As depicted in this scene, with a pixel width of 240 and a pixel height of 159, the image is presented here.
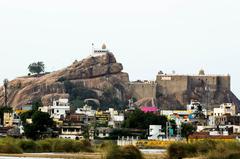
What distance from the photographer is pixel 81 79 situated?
17200cm

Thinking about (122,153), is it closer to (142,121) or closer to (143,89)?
(142,121)

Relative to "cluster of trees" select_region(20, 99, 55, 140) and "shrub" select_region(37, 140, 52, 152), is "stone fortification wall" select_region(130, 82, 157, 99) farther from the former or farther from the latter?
"shrub" select_region(37, 140, 52, 152)

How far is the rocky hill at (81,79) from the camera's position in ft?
549

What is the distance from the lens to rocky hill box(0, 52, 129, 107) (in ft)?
549

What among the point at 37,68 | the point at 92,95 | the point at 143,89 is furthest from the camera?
the point at 37,68

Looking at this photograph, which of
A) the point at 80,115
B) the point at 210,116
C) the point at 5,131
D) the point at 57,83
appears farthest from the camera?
the point at 57,83

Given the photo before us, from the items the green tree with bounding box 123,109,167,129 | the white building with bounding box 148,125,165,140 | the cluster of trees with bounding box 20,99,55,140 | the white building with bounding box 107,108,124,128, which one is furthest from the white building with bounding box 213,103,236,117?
the cluster of trees with bounding box 20,99,55,140

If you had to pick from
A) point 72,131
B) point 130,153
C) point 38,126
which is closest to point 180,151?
point 130,153

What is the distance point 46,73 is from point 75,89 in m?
13.3

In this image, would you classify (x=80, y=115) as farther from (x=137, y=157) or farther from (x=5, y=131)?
(x=137, y=157)

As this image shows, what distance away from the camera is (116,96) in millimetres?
A: 170625

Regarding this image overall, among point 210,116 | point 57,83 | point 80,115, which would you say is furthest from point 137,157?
point 57,83

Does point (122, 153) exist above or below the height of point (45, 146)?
below

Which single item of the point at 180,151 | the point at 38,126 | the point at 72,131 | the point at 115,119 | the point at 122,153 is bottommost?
the point at 122,153
